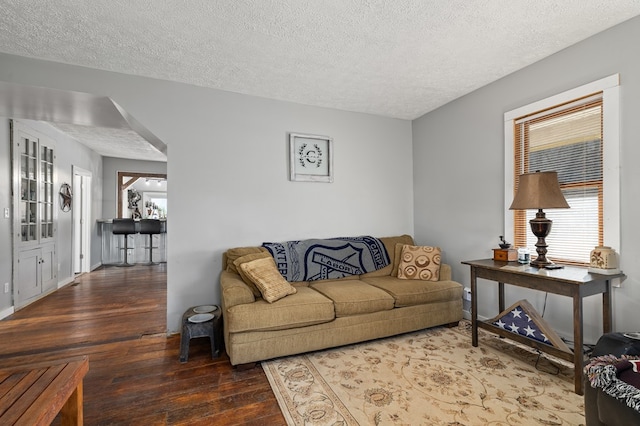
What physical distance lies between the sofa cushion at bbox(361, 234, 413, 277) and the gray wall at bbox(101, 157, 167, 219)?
20.6 ft

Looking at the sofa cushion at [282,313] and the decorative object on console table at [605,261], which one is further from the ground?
the decorative object on console table at [605,261]

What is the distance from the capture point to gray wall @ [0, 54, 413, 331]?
295cm

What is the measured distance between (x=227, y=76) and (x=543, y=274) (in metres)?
3.15

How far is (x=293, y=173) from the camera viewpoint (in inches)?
141

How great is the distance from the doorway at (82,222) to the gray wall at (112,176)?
0.84 metres

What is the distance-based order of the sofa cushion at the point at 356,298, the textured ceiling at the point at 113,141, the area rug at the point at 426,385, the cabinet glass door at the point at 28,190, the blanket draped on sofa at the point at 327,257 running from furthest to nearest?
the textured ceiling at the point at 113,141
the cabinet glass door at the point at 28,190
the blanket draped on sofa at the point at 327,257
the sofa cushion at the point at 356,298
the area rug at the point at 426,385

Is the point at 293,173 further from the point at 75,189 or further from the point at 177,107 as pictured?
the point at 75,189

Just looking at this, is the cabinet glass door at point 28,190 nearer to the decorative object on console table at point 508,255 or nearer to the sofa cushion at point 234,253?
the sofa cushion at point 234,253

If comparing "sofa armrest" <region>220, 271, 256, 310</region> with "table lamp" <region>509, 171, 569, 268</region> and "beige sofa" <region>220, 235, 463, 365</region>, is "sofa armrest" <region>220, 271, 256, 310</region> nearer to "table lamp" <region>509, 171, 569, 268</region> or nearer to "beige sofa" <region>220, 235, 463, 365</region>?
"beige sofa" <region>220, 235, 463, 365</region>

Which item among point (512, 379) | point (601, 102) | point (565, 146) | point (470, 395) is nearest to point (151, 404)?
point (470, 395)

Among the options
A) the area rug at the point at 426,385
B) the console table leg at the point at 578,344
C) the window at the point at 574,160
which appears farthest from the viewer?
the window at the point at 574,160

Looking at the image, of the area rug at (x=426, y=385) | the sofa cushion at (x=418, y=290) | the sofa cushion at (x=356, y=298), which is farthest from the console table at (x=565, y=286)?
the sofa cushion at (x=356, y=298)

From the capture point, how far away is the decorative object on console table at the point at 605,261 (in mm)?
2162

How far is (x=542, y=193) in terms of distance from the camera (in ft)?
7.59
